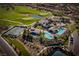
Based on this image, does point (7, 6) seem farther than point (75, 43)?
Yes

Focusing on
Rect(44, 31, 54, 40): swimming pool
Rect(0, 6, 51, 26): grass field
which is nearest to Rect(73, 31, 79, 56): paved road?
Rect(44, 31, 54, 40): swimming pool

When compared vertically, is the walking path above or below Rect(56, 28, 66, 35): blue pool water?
below

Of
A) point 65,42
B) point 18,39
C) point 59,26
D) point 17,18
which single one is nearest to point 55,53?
point 65,42

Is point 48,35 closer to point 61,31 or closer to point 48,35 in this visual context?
point 48,35

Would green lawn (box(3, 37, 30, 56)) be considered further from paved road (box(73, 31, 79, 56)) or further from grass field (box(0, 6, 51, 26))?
paved road (box(73, 31, 79, 56))

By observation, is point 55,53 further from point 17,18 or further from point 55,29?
point 17,18

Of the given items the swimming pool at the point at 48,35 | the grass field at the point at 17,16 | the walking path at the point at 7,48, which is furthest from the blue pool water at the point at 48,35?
the walking path at the point at 7,48

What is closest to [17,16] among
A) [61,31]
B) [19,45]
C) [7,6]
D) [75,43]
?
[7,6]

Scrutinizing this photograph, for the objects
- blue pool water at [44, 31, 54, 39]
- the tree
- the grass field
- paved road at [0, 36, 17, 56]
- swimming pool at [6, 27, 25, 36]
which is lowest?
paved road at [0, 36, 17, 56]

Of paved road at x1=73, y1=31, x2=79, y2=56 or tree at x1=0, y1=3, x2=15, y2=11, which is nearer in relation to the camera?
paved road at x1=73, y1=31, x2=79, y2=56
